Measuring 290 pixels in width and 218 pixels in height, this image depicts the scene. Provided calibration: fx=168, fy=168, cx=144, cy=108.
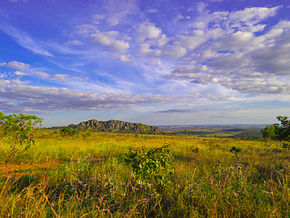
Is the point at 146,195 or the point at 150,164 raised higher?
the point at 150,164

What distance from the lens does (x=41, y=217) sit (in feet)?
8.48

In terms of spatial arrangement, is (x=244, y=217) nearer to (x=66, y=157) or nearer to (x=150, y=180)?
(x=150, y=180)

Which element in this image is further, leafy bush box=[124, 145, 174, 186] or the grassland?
leafy bush box=[124, 145, 174, 186]

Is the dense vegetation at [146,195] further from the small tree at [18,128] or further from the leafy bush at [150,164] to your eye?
the small tree at [18,128]

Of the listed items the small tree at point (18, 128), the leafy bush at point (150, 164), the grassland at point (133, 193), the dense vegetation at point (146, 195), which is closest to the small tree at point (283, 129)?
the grassland at point (133, 193)

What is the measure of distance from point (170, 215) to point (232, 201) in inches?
48.4

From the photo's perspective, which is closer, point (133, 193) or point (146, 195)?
point (146, 195)

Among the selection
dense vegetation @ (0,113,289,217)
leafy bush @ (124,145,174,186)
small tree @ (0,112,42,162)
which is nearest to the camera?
dense vegetation @ (0,113,289,217)

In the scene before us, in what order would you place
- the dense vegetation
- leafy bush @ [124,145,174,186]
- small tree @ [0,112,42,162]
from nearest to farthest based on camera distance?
the dense vegetation
leafy bush @ [124,145,174,186]
small tree @ [0,112,42,162]

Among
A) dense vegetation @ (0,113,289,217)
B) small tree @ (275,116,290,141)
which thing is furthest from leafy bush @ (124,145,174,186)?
small tree @ (275,116,290,141)

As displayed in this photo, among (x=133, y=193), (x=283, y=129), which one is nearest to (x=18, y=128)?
(x=133, y=193)

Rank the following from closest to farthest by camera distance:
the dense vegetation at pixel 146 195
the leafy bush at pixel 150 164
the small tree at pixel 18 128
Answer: the dense vegetation at pixel 146 195
the leafy bush at pixel 150 164
the small tree at pixel 18 128

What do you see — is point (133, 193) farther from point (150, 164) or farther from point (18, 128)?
point (18, 128)

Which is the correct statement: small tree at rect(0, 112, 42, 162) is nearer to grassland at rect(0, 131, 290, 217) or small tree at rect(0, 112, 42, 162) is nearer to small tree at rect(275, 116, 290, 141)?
grassland at rect(0, 131, 290, 217)
